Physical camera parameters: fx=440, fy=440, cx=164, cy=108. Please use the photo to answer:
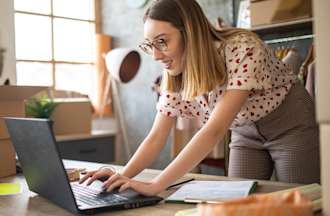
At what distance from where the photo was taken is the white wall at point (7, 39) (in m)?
3.30

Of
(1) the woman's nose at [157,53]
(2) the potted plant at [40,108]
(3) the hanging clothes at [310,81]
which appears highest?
(1) the woman's nose at [157,53]

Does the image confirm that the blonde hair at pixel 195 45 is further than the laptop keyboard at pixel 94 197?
Yes

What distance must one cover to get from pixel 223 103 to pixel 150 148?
1.17ft

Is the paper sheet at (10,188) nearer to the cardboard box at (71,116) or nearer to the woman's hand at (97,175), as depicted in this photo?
the woman's hand at (97,175)

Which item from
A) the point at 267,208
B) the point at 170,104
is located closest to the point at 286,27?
the point at 170,104

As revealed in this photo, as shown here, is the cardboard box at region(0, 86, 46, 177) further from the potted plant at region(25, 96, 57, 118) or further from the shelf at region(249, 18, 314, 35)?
the potted plant at region(25, 96, 57, 118)

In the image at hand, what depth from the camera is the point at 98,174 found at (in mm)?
1216

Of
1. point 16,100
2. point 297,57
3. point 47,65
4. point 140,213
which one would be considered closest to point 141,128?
point 47,65

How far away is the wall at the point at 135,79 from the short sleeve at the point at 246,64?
2735 mm

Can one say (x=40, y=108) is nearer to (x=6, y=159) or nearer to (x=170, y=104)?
(x=6, y=159)

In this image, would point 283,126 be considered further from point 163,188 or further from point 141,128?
point 141,128

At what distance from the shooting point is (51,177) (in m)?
0.99

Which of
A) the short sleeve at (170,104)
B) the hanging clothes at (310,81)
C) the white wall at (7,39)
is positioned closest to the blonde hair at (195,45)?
the short sleeve at (170,104)

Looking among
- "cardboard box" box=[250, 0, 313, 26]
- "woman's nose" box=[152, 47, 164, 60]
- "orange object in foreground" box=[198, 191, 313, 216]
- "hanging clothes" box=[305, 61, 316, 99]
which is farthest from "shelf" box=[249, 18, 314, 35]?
"orange object in foreground" box=[198, 191, 313, 216]
